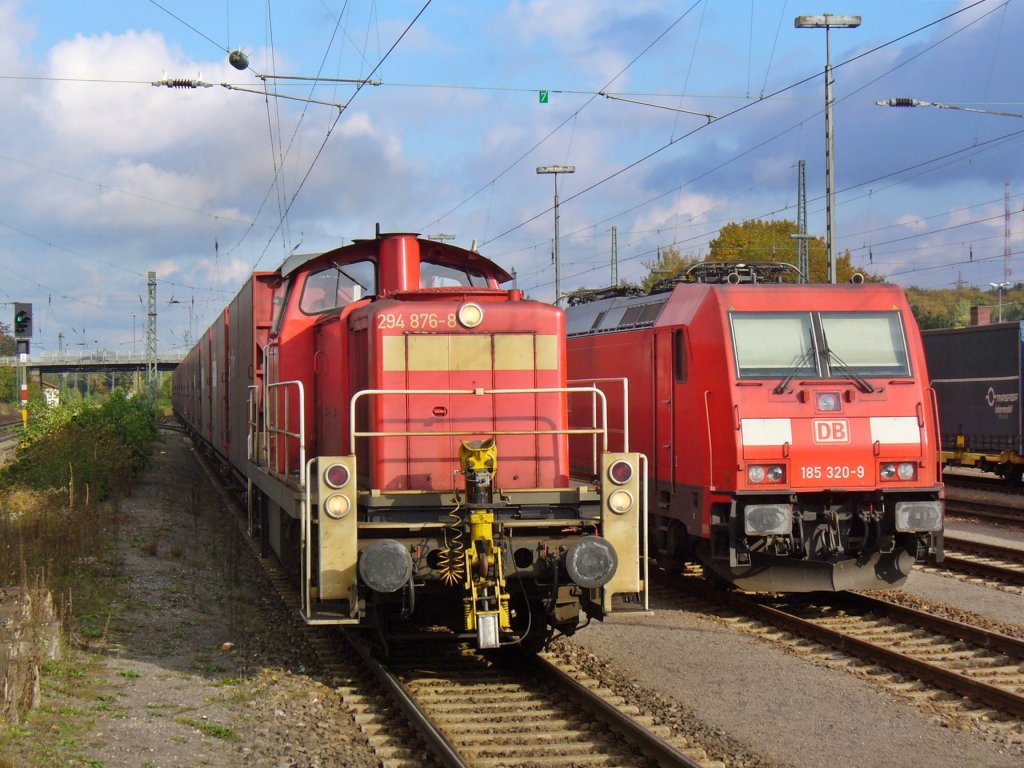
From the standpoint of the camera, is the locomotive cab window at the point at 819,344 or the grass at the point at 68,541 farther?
the locomotive cab window at the point at 819,344

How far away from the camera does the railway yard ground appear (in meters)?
5.90

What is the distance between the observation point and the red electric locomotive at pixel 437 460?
6762mm

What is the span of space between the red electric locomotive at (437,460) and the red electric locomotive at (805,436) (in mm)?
1887

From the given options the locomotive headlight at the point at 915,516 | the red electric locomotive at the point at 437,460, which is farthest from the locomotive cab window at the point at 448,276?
the locomotive headlight at the point at 915,516

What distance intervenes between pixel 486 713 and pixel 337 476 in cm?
185

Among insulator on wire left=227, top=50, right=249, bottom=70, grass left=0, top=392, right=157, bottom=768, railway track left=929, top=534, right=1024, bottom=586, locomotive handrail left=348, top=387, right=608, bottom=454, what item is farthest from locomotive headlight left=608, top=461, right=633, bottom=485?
insulator on wire left=227, top=50, right=249, bottom=70

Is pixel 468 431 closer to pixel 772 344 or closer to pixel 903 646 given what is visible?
pixel 772 344

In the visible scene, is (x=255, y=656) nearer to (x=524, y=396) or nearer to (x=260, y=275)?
(x=524, y=396)

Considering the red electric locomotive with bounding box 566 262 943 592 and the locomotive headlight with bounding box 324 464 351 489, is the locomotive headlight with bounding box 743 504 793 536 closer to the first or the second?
the red electric locomotive with bounding box 566 262 943 592

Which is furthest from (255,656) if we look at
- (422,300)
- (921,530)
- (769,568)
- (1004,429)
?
(1004,429)

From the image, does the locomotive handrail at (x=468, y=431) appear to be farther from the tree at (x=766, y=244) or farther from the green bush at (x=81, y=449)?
the tree at (x=766, y=244)

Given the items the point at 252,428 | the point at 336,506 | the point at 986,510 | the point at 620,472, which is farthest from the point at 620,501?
the point at 986,510

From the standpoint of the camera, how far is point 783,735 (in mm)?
6262

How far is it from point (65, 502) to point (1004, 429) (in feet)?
57.2
